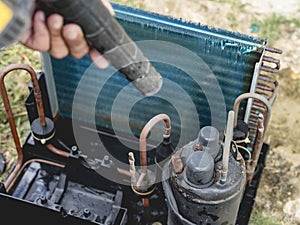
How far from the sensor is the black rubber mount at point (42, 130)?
9.32 feet

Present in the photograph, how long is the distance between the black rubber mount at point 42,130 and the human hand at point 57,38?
89 cm

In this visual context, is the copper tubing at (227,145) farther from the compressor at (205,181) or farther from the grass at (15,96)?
the grass at (15,96)

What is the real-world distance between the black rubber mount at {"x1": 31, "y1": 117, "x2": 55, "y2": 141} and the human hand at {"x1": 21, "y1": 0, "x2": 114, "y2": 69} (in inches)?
34.9

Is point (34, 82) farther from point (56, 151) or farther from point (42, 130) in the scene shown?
point (56, 151)

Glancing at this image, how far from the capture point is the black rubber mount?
9.32 ft

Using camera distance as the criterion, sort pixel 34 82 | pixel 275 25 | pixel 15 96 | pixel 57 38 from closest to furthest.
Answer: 1. pixel 57 38
2. pixel 34 82
3. pixel 15 96
4. pixel 275 25

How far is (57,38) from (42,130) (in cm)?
100

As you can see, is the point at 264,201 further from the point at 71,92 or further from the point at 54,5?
the point at 54,5

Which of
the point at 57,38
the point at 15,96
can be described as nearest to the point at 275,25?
the point at 15,96

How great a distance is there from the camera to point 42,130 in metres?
2.85

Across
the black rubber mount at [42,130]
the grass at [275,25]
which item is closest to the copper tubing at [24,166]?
the black rubber mount at [42,130]

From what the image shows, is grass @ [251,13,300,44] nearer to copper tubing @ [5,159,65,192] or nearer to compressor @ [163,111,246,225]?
copper tubing @ [5,159,65,192]

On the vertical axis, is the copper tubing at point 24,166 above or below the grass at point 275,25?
below

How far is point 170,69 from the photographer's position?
2721mm
